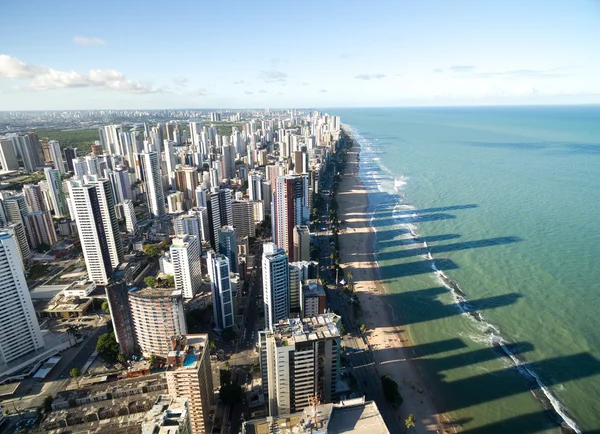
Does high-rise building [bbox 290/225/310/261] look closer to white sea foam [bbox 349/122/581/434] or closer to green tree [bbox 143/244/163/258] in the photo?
white sea foam [bbox 349/122/581/434]

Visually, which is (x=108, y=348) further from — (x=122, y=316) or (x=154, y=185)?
(x=154, y=185)

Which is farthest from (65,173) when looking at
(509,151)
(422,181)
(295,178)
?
(509,151)

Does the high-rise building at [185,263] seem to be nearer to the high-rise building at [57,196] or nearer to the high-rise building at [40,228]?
the high-rise building at [40,228]

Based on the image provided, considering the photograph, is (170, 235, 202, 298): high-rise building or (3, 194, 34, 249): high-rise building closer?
(170, 235, 202, 298): high-rise building

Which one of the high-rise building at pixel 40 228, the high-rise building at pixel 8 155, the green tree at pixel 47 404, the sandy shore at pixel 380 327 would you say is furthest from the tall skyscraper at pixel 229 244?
the high-rise building at pixel 8 155

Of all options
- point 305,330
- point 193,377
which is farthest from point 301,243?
point 193,377

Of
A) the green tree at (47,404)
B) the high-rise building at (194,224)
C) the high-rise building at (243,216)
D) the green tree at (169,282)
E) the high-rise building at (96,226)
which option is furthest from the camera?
the high-rise building at (243,216)

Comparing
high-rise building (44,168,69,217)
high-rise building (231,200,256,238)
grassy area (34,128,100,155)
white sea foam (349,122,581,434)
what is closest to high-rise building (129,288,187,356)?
high-rise building (231,200,256,238)
